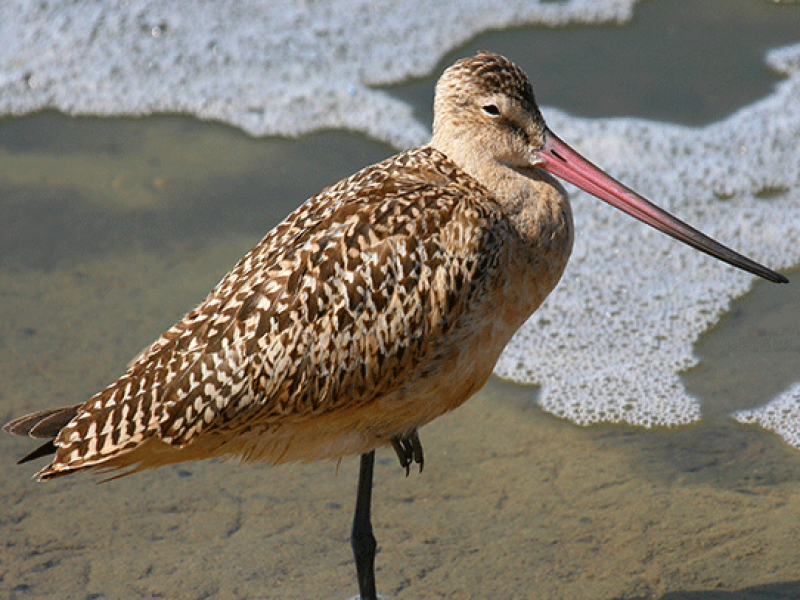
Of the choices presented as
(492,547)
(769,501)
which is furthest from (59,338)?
(769,501)

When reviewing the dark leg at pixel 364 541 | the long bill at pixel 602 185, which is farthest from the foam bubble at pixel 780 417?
the dark leg at pixel 364 541

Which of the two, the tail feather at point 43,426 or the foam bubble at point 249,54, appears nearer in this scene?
the tail feather at point 43,426

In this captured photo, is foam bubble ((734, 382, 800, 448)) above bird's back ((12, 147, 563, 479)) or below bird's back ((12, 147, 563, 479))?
below

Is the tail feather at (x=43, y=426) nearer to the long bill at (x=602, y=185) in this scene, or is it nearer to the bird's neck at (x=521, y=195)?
the bird's neck at (x=521, y=195)

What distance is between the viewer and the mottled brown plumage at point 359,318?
9.13 feet

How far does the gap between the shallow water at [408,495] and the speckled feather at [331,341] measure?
680mm

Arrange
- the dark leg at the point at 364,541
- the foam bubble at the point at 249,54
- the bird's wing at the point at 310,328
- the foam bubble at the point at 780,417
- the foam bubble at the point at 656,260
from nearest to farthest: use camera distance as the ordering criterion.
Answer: the bird's wing at the point at 310,328 → the dark leg at the point at 364,541 → the foam bubble at the point at 780,417 → the foam bubble at the point at 656,260 → the foam bubble at the point at 249,54

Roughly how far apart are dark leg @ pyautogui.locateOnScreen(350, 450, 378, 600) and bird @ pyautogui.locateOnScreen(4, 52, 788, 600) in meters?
0.25

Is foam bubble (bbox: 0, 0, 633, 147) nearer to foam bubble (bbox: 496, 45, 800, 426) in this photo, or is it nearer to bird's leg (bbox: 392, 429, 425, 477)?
foam bubble (bbox: 496, 45, 800, 426)

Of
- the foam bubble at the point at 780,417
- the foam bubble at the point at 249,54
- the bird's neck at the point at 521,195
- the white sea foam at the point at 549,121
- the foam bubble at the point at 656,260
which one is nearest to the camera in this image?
the bird's neck at the point at 521,195

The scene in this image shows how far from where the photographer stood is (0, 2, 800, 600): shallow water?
344cm

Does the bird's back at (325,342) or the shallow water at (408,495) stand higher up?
the bird's back at (325,342)

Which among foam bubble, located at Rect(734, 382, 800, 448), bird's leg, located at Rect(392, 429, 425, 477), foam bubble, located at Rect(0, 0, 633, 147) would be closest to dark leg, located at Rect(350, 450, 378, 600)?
bird's leg, located at Rect(392, 429, 425, 477)

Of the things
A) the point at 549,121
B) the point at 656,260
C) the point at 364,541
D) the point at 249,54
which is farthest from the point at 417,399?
the point at 249,54
